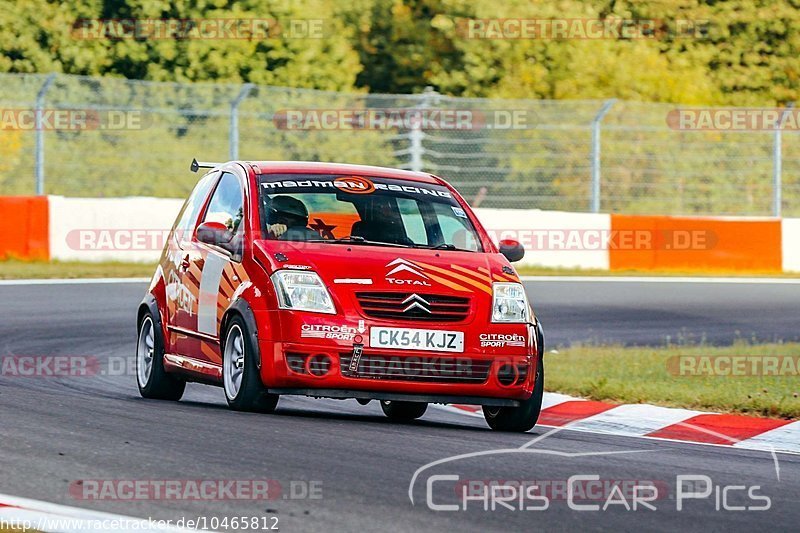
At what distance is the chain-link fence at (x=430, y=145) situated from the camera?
78.7ft

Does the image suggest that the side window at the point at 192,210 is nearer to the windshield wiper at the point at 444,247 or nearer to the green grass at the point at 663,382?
the windshield wiper at the point at 444,247

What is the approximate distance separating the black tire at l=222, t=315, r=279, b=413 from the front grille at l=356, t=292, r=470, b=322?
69cm

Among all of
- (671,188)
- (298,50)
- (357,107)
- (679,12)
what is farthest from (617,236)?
(679,12)

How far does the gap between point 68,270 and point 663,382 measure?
11.6m

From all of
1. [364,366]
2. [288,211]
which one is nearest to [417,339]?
[364,366]

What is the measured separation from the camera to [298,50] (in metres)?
34.5

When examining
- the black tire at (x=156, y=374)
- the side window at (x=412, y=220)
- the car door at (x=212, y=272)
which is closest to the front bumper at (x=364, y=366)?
the car door at (x=212, y=272)

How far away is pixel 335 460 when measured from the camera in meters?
7.32

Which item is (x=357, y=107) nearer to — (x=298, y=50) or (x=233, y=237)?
(x=298, y=50)

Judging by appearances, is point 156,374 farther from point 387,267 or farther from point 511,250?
point 511,250

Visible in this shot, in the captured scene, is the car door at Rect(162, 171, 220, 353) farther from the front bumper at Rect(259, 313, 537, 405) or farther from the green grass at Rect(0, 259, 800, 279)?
the green grass at Rect(0, 259, 800, 279)

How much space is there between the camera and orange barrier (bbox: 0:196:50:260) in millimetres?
21812

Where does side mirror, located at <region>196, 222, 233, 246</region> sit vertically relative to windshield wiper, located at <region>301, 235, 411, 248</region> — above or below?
above

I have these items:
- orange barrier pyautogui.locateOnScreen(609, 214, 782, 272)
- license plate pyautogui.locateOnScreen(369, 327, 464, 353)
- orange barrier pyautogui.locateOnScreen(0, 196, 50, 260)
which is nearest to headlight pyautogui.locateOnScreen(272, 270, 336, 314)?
license plate pyautogui.locateOnScreen(369, 327, 464, 353)
